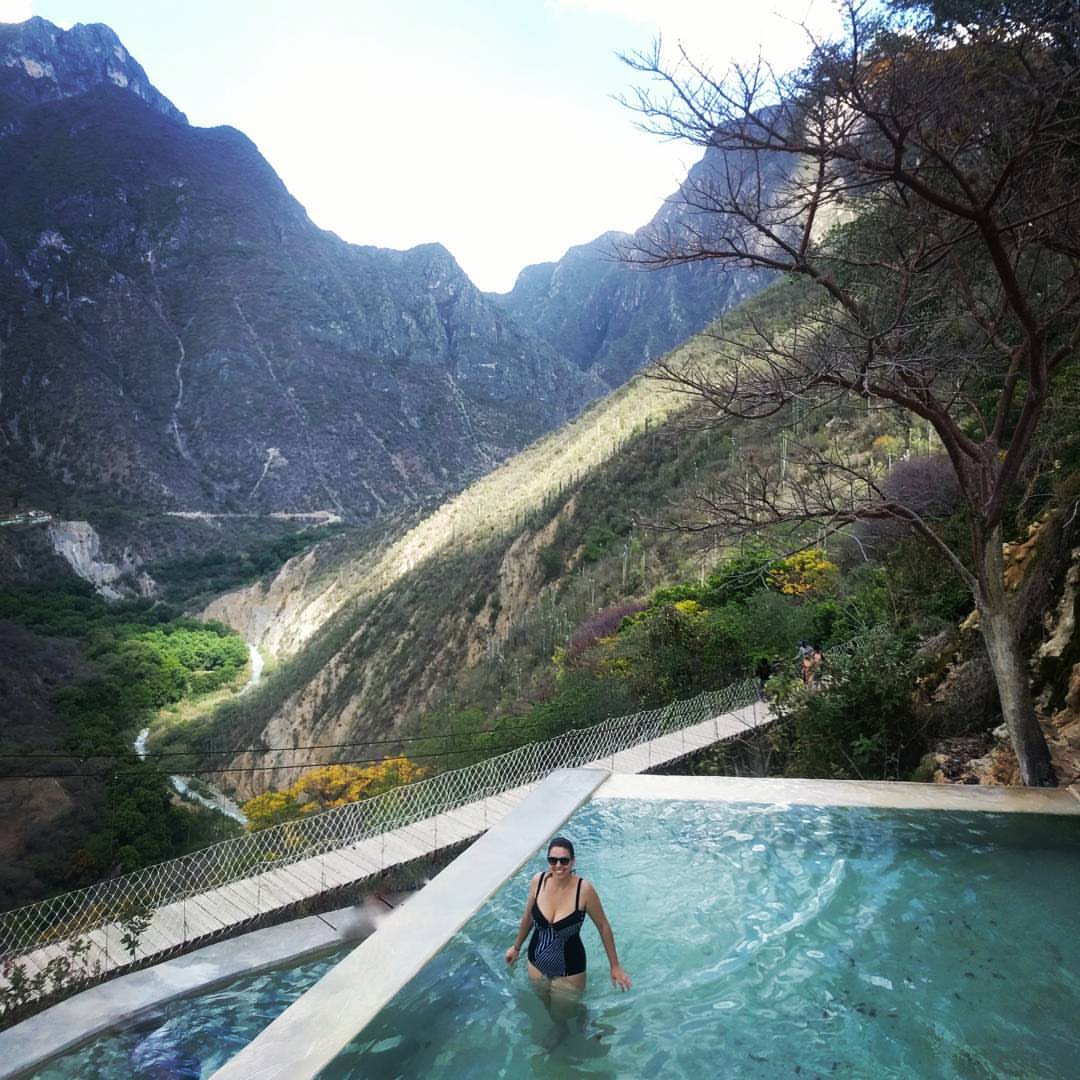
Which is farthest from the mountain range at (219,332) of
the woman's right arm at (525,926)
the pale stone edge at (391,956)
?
the woman's right arm at (525,926)

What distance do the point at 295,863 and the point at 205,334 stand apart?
115634 mm

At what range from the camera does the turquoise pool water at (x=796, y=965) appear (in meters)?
3.33

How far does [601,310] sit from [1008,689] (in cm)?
17302

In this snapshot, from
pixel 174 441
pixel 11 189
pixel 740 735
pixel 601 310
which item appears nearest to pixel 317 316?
pixel 174 441

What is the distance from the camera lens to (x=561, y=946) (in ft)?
12.4

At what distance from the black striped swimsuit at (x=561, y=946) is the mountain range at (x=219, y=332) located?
69491 millimetres

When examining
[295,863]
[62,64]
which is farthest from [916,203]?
[62,64]

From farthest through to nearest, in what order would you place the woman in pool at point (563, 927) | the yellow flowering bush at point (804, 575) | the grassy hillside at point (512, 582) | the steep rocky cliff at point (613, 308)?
the steep rocky cliff at point (613, 308), the grassy hillside at point (512, 582), the yellow flowering bush at point (804, 575), the woman in pool at point (563, 927)

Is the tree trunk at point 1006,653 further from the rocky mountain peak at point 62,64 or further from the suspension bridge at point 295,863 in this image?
the rocky mountain peak at point 62,64

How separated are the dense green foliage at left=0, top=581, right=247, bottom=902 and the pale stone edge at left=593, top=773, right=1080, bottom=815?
58.7ft

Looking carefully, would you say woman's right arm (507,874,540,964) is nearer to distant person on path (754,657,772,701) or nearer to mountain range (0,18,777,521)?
distant person on path (754,657,772,701)

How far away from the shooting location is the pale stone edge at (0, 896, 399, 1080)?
563 cm

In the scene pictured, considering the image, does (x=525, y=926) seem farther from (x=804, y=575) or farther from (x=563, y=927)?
(x=804, y=575)

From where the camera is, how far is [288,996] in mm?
6648
